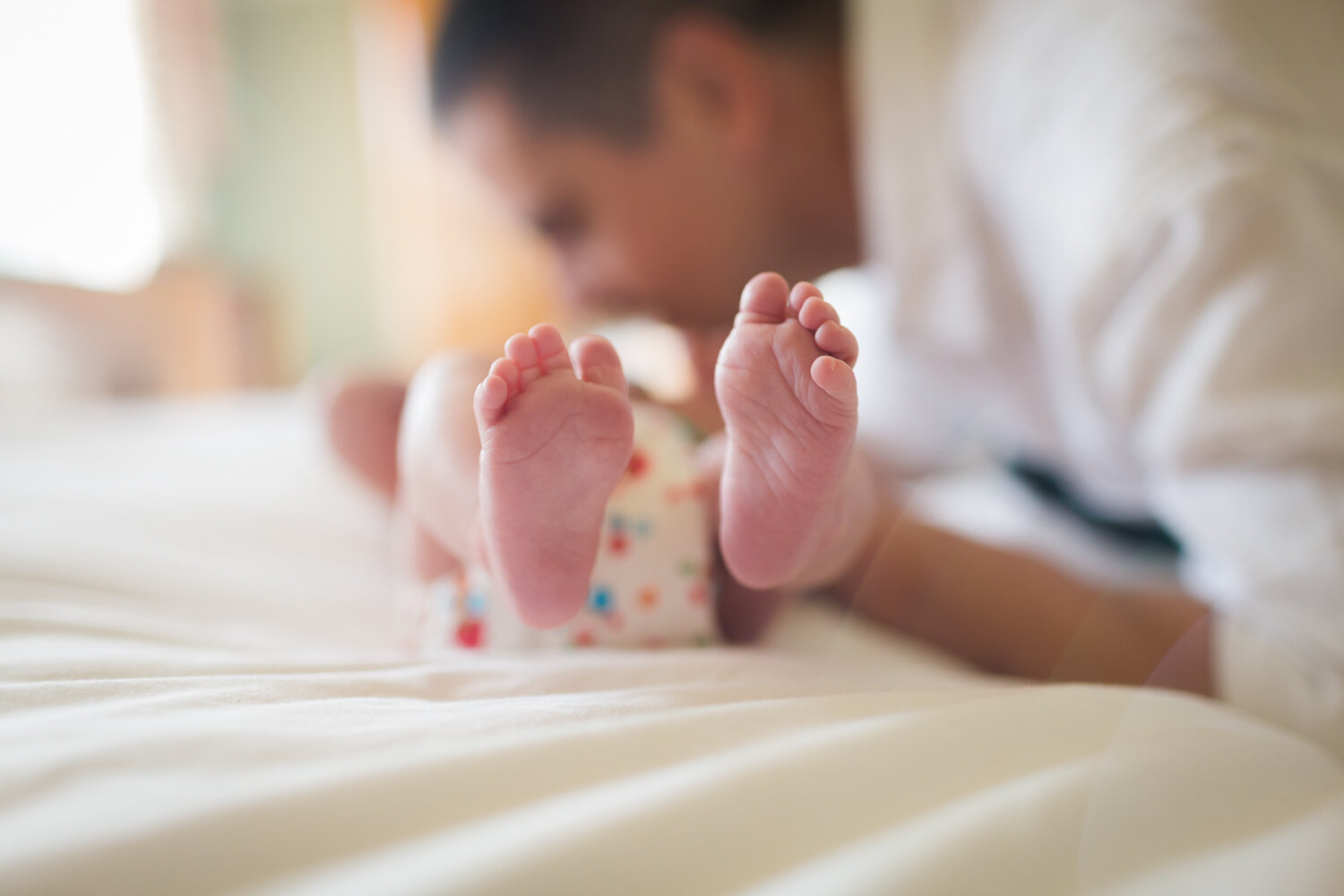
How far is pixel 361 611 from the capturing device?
0.47 meters

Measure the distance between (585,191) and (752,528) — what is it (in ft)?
1.35

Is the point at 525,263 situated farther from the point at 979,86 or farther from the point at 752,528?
the point at 752,528

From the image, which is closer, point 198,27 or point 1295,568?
point 1295,568

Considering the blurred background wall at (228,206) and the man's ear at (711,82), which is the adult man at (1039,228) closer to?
the man's ear at (711,82)

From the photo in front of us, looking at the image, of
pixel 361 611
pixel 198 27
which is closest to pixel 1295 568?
pixel 361 611

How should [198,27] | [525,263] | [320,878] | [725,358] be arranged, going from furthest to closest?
[198,27] < [525,263] < [725,358] < [320,878]

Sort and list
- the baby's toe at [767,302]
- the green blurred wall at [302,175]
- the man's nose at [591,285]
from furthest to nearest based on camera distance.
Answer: the green blurred wall at [302,175], the man's nose at [591,285], the baby's toe at [767,302]

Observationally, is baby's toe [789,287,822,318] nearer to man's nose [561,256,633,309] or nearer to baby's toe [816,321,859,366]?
baby's toe [816,321,859,366]

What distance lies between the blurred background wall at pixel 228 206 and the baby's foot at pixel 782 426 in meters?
0.56

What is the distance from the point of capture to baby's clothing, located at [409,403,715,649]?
38 cm

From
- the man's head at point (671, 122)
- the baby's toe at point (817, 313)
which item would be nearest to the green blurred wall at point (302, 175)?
the man's head at point (671, 122)

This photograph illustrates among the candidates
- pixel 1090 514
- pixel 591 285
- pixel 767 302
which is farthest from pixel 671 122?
pixel 1090 514

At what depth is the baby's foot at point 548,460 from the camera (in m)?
0.28

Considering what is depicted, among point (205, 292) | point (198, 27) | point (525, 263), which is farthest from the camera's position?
point (198, 27)
